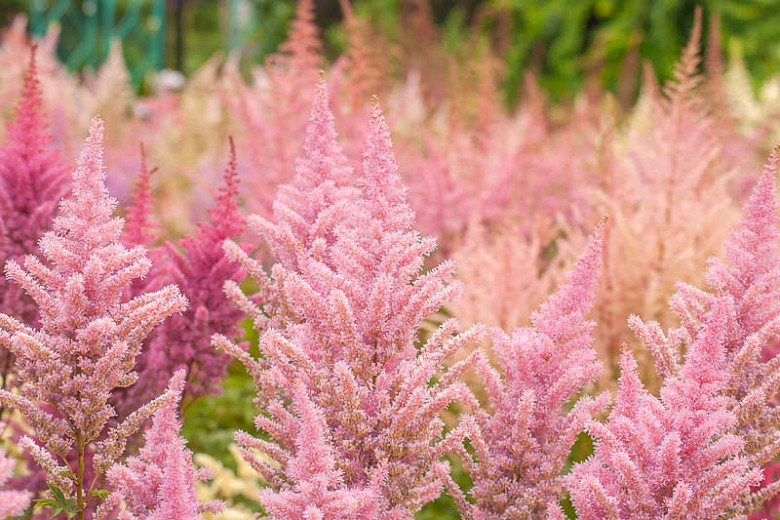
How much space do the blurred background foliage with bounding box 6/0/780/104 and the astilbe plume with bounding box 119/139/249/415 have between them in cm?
572

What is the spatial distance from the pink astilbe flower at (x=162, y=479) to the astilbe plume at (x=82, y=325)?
0.20 ft

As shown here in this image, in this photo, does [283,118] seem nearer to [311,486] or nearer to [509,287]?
[509,287]

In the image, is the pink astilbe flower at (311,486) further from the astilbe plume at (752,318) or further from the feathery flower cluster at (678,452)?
the astilbe plume at (752,318)

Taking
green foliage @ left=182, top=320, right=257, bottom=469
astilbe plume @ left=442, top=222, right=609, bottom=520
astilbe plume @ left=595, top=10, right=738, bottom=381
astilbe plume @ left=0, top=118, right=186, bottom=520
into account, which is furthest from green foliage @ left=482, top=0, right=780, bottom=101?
astilbe plume @ left=0, top=118, right=186, bottom=520

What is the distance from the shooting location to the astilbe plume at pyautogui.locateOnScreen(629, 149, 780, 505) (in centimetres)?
156

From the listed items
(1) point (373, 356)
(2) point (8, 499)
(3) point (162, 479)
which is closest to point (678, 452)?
(1) point (373, 356)

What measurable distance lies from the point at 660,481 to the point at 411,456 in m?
0.38

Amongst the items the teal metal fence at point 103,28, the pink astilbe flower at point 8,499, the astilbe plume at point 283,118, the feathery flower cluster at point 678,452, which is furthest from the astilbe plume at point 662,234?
the teal metal fence at point 103,28

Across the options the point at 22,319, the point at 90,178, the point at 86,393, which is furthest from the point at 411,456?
the point at 22,319

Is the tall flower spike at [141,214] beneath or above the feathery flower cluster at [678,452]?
above

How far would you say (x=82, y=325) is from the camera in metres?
1.50

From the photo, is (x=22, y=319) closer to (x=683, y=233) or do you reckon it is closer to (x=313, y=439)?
(x=313, y=439)

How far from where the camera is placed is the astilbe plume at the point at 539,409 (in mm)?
1554

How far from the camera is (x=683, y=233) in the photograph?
325cm
